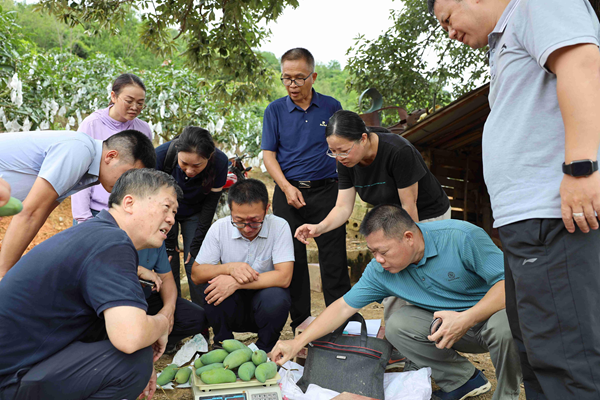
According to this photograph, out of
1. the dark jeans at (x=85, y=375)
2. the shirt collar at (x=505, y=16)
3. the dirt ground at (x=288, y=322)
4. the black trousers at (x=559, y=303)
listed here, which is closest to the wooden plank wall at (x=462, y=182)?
the dirt ground at (x=288, y=322)

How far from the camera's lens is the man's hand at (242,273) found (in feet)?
9.49

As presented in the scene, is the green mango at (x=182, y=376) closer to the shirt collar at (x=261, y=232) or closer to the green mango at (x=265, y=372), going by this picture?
the green mango at (x=265, y=372)

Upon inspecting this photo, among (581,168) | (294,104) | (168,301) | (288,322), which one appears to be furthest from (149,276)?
(581,168)

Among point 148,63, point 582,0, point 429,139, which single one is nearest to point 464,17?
point 582,0

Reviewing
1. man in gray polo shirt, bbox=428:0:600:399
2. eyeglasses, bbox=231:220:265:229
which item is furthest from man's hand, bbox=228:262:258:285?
man in gray polo shirt, bbox=428:0:600:399

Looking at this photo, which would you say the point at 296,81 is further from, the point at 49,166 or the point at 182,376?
the point at 182,376

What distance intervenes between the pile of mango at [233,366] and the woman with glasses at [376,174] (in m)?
0.76

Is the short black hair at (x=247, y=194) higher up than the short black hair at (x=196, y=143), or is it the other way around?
the short black hair at (x=196, y=143)

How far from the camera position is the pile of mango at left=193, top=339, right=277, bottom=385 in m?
2.18

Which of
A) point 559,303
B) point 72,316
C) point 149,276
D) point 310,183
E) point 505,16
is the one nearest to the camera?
point 559,303

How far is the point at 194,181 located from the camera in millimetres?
A: 3350

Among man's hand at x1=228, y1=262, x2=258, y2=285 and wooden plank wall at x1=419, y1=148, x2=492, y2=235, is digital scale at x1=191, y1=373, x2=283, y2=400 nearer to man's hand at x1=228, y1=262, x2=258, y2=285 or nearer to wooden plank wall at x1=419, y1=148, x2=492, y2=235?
man's hand at x1=228, y1=262, x2=258, y2=285

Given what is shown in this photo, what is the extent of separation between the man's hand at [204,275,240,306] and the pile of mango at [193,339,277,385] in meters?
0.44

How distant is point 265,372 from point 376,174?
147cm
